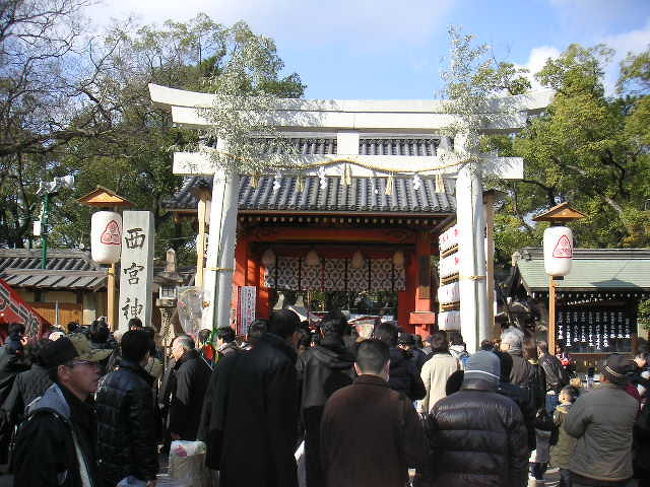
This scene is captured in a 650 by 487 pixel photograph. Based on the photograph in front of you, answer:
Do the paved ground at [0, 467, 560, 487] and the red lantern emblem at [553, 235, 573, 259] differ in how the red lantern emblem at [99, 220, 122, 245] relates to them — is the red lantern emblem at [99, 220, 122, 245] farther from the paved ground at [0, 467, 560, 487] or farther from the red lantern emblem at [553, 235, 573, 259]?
the red lantern emblem at [553, 235, 573, 259]

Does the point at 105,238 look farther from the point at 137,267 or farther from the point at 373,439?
the point at 373,439

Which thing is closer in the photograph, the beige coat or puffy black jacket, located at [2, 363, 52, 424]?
puffy black jacket, located at [2, 363, 52, 424]

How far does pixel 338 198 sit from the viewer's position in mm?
17906

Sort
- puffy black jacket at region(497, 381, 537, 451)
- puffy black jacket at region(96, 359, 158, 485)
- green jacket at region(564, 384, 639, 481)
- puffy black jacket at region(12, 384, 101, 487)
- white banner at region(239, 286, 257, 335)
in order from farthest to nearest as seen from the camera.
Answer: white banner at region(239, 286, 257, 335)
green jacket at region(564, 384, 639, 481)
puffy black jacket at region(497, 381, 537, 451)
puffy black jacket at region(96, 359, 158, 485)
puffy black jacket at region(12, 384, 101, 487)

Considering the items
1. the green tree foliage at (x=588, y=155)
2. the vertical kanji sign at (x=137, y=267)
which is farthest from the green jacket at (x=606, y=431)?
the green tree foliage at (x=588, y=155)

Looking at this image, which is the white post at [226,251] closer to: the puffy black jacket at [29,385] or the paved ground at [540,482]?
the paved ground at [540,482]

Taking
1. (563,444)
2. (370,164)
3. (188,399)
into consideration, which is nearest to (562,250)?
(370,164)

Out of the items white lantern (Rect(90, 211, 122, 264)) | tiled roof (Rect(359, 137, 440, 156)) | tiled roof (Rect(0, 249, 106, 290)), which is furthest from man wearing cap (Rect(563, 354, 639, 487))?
tiled roof (Rect(0, 249, 106, 290))

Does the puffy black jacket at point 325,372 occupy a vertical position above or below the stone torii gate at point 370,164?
below

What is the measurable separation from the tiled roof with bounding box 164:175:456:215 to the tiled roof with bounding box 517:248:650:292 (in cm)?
405

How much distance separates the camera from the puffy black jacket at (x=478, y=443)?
438 cm

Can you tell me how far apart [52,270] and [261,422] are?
693 inches

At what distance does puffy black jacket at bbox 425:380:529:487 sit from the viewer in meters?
4.38

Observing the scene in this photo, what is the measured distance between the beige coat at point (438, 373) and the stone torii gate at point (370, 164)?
375 centimetres
